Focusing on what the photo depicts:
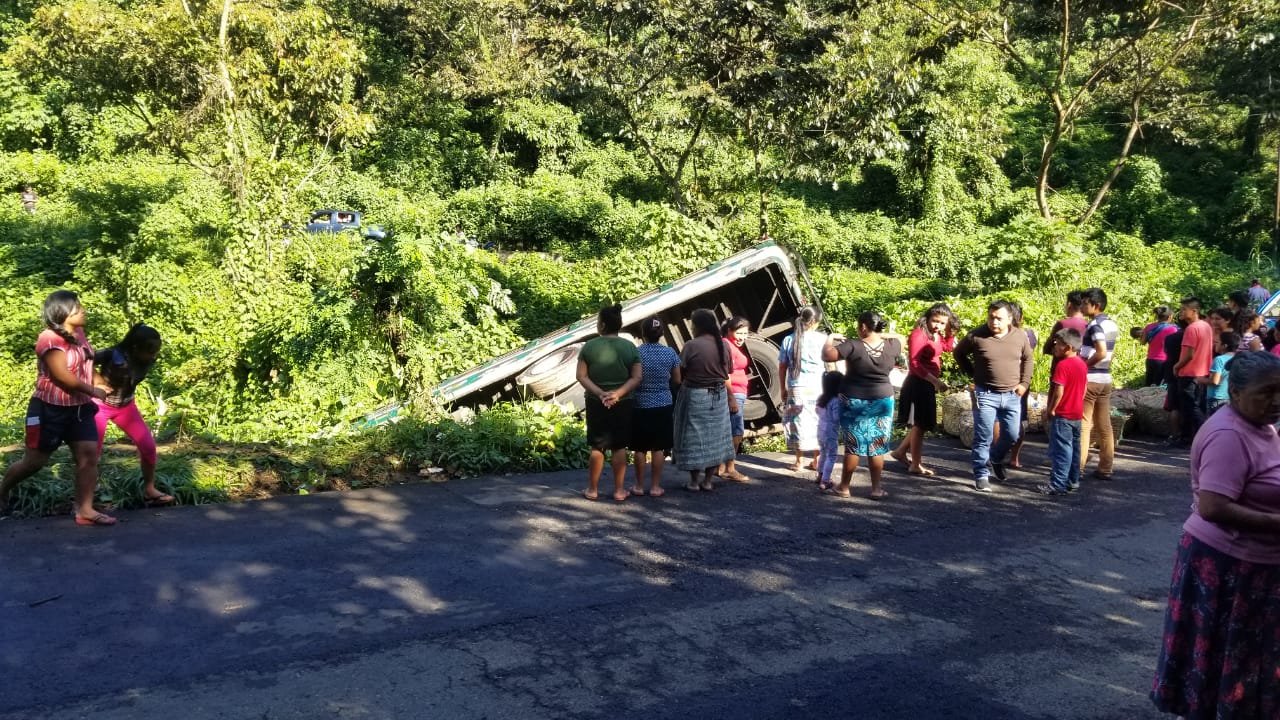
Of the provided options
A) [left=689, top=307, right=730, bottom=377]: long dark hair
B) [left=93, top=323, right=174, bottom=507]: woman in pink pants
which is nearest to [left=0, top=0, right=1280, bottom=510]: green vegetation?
[left=93, top=323, right=174, bottom=507]: woman in pink pants

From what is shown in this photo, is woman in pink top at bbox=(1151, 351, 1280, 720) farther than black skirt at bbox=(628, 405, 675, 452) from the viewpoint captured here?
No

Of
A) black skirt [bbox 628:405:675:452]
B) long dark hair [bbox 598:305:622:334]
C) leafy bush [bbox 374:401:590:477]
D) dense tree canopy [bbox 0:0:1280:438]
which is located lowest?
leafy bush [bbox 374:401:590:477]

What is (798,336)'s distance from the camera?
9289mm

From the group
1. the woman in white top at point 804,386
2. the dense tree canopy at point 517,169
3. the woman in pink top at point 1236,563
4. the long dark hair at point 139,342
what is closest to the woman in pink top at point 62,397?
the long dark hair at point 139,342

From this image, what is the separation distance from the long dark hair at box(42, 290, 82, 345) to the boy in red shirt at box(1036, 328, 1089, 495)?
758 centimetres

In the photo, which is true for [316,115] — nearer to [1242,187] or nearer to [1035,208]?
[1035,208]

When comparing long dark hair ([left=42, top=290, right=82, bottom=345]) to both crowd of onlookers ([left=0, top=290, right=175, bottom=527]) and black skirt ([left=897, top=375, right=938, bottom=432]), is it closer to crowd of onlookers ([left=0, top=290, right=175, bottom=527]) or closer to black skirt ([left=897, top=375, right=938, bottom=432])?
crowd of onlookers ([left=0, top=290, right=175, bottom=527])

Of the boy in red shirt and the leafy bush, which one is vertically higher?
the boy in red shirt

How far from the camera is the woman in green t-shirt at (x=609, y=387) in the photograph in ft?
25.1

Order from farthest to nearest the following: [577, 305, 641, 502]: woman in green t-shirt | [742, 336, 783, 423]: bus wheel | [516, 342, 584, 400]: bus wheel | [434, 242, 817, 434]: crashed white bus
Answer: [742, 336, 783, 423]: bus wheel → [516, 342, 584, 400]: bus wheel → [434, 242, 817, 434]: crashed white bus → [577, 305, 641, 502]: woman in green t-shirt

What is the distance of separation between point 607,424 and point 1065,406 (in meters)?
4.05

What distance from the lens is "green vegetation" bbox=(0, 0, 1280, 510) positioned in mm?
11188

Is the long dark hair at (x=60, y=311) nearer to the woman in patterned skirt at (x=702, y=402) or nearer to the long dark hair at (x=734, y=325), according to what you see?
the woman in patterned skirt at (x=702, y=402)

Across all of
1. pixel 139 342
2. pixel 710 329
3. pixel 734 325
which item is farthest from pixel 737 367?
pixel 139 342
